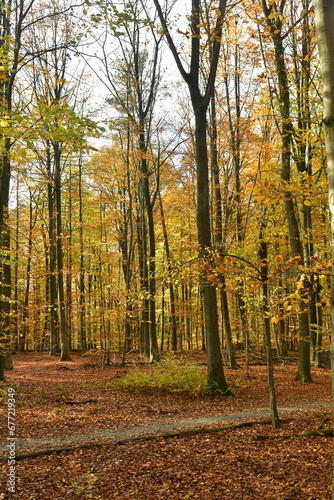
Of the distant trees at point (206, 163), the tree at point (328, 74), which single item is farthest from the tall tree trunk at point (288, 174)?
the tree at point (328, 74)

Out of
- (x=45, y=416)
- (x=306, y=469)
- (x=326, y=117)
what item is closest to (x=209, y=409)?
(x=45, y=416)

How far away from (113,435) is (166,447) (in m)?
1.57

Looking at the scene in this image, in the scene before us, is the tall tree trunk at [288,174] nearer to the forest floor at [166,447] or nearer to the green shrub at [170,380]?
the forest floor at [166,447]

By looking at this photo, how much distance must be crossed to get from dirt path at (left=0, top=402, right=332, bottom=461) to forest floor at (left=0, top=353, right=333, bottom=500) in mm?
20

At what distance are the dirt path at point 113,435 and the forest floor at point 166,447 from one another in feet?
0.06

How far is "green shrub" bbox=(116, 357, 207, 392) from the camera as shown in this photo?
34.6ft

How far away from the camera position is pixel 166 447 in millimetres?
5617

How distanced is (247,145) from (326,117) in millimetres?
12391

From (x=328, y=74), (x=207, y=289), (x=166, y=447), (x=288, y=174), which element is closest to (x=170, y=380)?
(x=207, y=289)

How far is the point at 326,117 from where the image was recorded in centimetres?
264

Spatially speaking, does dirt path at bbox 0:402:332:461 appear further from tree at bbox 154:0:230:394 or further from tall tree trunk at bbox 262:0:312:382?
tall tree trunk at bbox 262:0:312:382

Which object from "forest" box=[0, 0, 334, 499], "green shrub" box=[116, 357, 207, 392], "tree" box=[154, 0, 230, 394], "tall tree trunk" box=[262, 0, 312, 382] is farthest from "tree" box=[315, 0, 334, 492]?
"green shrub" box=[116, 357, 207, 392]

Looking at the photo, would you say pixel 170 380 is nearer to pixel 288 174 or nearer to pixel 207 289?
pixel 207 289

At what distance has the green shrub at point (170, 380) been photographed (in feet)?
34.6
